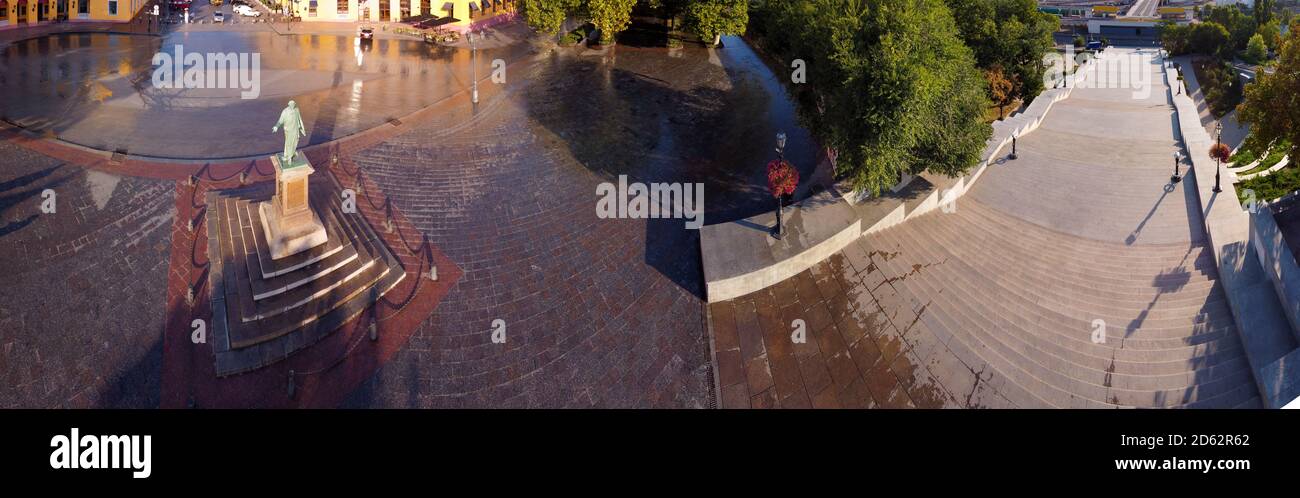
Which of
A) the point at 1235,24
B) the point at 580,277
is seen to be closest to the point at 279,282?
the point at 580,277

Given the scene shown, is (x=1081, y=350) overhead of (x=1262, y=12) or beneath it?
beneath

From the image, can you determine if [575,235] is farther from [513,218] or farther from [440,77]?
[440,77]

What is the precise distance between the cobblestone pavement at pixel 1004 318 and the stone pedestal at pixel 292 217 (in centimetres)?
934

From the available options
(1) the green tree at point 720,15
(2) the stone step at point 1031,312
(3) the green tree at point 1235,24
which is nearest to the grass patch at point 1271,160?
(2) the stone step at point 1031,312

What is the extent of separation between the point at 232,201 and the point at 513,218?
23.7 ft

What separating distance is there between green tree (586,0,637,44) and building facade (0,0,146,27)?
117 ft

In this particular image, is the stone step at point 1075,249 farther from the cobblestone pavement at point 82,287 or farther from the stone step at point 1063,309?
the cobblestone pavement at point 82,287

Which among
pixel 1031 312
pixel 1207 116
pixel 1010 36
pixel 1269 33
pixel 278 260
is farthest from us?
pixel 1269 33

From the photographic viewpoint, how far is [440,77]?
2928cm

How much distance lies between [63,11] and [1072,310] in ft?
193

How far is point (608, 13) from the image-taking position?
31.9 m

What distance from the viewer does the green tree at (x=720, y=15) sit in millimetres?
31656

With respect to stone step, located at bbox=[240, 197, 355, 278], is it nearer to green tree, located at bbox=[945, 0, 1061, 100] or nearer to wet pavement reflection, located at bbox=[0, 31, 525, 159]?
wet pavement reflection, located at bbox=[0, 31, 525, 159]

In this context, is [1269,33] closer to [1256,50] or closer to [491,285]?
[1256,50]
